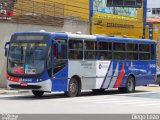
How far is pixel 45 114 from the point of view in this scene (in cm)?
1475

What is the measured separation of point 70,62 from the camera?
23.1 meters

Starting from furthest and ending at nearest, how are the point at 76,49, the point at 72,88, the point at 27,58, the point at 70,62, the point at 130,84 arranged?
the point at 130,84 < the point at 76,49 < the point at 72,88 < the point at 70,62 < the point at 27,58

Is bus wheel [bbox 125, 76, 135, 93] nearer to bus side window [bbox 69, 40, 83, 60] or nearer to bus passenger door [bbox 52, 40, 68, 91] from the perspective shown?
bus side window [bbox 69, 40, 83, 60]

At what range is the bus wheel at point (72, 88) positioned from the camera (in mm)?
23234

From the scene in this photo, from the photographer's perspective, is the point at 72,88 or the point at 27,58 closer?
the point at 27,58

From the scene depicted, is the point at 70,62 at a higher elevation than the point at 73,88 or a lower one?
higher

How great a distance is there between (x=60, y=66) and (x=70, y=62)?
28.9 inches

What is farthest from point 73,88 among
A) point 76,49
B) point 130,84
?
point 130,84

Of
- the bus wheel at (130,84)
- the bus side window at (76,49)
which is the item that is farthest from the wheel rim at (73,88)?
the bus wheel at (130,84)

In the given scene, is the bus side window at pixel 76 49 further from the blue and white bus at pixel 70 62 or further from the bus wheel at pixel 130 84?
the bus wheel at pixel 130 84

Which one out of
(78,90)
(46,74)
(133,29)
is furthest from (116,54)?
(133,29)

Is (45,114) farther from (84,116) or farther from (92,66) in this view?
(92,66)

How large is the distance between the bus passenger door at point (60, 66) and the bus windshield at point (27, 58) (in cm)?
63

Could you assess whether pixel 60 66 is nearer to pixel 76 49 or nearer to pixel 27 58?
pixel 76 49
